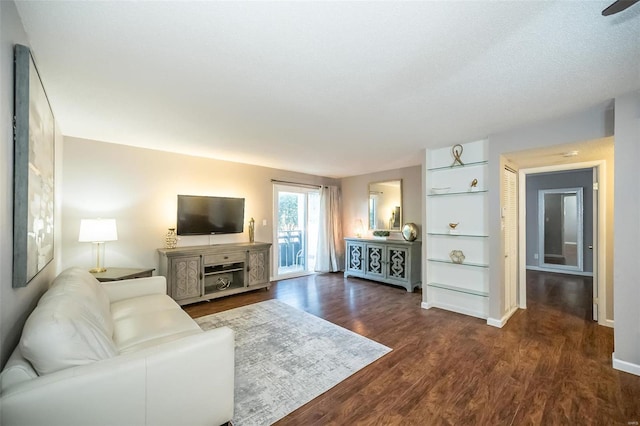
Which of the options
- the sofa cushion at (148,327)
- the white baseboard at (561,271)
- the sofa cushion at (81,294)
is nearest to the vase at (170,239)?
the sofa cushion at (81,294)

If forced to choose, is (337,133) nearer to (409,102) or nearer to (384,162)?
(409,102)

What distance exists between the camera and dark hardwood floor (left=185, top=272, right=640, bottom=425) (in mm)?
1693

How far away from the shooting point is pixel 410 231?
15.8 feet

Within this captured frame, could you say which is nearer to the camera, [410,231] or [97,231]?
[97,231]

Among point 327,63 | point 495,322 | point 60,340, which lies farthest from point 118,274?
point 495,322

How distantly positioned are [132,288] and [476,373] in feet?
10.6

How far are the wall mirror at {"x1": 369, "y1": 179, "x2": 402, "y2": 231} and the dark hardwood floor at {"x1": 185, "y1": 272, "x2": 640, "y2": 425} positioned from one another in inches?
77.6

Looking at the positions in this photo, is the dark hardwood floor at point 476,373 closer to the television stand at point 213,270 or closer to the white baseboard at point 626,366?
the white baseboard at point 626,366

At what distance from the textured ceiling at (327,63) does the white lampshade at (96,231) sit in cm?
108

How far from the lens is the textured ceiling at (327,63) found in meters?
1.28

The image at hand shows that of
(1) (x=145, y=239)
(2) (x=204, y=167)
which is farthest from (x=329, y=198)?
(1) (x=145, y=239)

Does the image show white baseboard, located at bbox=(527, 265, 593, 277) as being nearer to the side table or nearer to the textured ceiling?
the textured ceiling

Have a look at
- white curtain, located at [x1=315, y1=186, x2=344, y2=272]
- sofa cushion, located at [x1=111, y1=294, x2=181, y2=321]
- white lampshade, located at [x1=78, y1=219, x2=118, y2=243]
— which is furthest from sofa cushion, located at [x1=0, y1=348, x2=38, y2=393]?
white curtain, located at [x1=315, y1=186, x2=344, y2=272]

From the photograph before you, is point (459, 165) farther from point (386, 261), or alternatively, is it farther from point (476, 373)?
point (476, 373)
